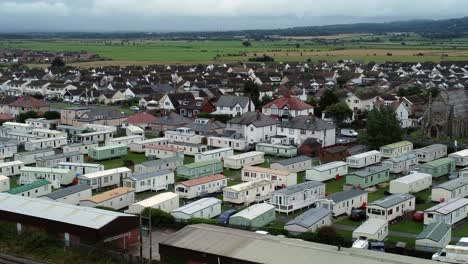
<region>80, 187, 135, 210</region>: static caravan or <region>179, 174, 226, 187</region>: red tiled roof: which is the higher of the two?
<region>179, 174, 226, 187</region>: red tiled roof

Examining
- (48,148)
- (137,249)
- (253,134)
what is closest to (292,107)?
(253,134)

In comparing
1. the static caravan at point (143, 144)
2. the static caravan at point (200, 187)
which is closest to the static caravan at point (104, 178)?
the static caravan at point (200, 187)

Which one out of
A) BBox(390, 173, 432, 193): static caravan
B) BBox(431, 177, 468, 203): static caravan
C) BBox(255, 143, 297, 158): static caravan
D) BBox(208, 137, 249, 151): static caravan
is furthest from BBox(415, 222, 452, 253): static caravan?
BBox(208, 137, 249, 151): static caravan

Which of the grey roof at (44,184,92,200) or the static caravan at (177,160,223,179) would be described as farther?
the static caravan at (177,160,223,179)

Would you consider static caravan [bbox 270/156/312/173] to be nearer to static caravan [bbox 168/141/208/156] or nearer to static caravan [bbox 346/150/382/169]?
static caravan [bbox 346/150/382/169]

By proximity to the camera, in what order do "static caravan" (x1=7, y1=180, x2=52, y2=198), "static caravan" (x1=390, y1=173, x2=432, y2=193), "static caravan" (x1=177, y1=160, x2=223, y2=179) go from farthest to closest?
"static caravan" (x1=177, y1=160, x2=223, y2=179)
"static caravan" (x1=390, y1=173, x2=432, y2=193)
"static caravan" (x1=7, y1=180, x2=52, y2=198)

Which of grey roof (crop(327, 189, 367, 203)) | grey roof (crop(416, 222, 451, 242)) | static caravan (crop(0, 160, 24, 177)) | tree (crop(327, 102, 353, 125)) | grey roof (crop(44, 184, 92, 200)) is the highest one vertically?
tree (crop(327, 102, 353, 125))

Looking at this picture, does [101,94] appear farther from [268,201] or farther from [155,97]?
[268,201]
